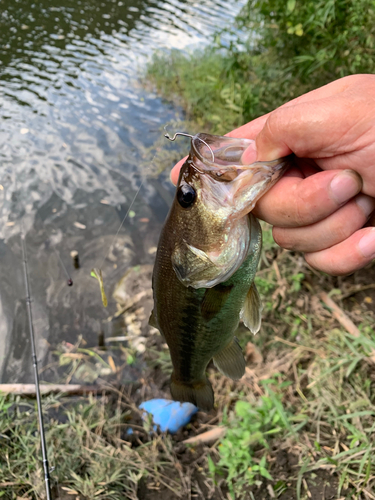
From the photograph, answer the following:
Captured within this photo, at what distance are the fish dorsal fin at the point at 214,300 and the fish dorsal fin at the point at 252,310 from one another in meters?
0.13

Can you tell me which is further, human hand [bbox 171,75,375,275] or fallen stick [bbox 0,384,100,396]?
fallen stick [bbox 0,384,100,396]

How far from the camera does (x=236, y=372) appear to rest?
2059mm

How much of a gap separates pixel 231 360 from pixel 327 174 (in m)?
1.24

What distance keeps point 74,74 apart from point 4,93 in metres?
2.16

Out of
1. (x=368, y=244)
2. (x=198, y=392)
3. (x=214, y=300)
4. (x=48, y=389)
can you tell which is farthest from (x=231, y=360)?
(x=48, y=389)

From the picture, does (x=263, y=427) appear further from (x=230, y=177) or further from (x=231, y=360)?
(x=230, y=177)

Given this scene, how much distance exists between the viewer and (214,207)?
1477mm

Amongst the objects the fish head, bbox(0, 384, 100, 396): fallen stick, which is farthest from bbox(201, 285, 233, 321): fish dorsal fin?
bbox(0, 384, 100, 396): fallen stick

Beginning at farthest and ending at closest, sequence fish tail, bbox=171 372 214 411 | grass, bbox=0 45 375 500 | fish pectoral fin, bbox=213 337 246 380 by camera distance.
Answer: grass, bbox=0 45 375 500 < fish tail, bbox=171 372 214 411 < fish pectoral fin, bbox=213 337 246 380

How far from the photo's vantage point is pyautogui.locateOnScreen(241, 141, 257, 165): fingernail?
1487 mm

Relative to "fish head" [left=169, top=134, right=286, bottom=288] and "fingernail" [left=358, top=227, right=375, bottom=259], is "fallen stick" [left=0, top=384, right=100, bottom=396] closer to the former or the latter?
"fish head" [left=169, top=134, right=286, bottom=288]

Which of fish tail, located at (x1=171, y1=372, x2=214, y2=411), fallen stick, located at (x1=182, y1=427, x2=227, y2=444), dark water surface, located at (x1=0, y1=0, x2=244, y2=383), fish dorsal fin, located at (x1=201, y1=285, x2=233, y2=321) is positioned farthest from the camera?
dark water surface, located at (x1=0, y1=0, x2=244, y2=383)

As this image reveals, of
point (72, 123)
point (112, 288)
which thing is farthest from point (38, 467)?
point (72, 123)

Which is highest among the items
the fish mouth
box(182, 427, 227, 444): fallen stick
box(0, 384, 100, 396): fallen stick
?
the fish mouth
